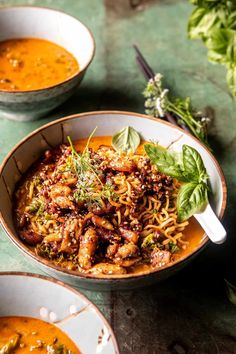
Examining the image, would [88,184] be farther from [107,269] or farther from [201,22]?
[201,22]

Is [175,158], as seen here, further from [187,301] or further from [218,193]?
[187,301]

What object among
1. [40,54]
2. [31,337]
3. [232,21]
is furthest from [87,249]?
[232,21]

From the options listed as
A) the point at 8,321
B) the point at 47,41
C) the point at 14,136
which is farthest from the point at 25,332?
the point at 47,41

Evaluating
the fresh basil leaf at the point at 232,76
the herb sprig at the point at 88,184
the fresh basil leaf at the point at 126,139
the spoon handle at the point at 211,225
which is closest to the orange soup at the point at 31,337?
the herb sprig at the point at 88,184

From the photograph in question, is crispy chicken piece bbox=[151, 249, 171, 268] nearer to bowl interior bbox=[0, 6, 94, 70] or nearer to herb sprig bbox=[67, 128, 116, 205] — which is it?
herb sprig bbox=[67, 128, 116, 205]

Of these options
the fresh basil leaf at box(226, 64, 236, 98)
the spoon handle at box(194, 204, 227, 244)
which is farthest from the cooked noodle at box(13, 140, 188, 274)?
the fresh basil leaf at box(226, 64, 236, 98)

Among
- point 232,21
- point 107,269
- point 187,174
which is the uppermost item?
point 232,21
